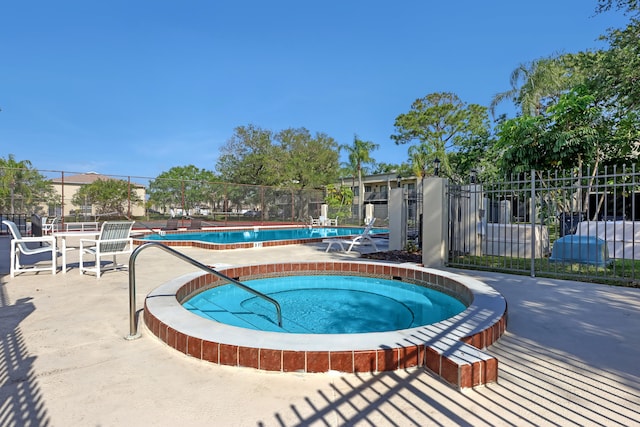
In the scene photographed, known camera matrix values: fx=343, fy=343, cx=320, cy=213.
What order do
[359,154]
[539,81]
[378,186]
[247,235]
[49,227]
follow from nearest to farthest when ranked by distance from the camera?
[49,227] < [247,235] < [539,81] < [359,154] < [378,186]

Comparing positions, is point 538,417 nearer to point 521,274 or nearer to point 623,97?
point 521,274

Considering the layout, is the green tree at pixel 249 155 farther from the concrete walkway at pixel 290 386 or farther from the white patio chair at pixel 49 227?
the concrete walkway at pixel 290 386

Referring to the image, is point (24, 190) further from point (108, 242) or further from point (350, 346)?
point (350, 346)

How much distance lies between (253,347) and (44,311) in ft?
9.28

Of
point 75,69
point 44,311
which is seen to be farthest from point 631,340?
point 75,69

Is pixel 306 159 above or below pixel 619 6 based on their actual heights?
below

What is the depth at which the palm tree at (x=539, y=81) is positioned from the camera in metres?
18.0

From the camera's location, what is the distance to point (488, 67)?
2342cm

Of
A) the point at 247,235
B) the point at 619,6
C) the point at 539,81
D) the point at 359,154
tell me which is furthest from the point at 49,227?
the point at 359,154

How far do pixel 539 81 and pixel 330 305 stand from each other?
19357 millimetres

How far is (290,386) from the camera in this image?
2184mm

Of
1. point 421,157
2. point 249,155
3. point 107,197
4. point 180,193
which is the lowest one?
point 107,197

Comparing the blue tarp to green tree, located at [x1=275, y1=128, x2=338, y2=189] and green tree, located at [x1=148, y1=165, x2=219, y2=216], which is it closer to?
green tree, located at [x1=148, y1=165, x2=219, y2=216]

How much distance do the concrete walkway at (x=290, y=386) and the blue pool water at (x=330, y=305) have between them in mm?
1232
